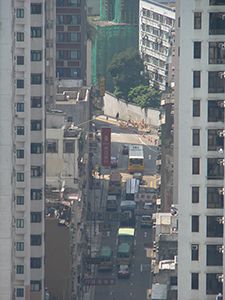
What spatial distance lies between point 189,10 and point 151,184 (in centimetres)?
10224

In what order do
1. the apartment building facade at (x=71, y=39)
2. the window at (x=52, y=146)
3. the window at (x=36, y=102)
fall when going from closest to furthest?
1. the window at (x=36, y=102)
2. the window at (x=52, y=146)
3. the apartment building facade at (x=71, y=39)

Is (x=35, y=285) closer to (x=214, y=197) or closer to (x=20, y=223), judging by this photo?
(x=20, y=223)

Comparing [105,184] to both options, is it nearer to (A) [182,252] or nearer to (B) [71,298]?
(B) [71,298]

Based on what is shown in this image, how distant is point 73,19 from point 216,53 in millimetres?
105613

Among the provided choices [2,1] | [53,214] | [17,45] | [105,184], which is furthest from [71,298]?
[105,184]

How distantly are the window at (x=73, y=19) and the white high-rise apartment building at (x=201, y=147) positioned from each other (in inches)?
4067

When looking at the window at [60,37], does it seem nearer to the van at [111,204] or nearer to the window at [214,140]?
the van at [111,204]

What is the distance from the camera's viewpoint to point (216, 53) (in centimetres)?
7194

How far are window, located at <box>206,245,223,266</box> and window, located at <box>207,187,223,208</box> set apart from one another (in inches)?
141

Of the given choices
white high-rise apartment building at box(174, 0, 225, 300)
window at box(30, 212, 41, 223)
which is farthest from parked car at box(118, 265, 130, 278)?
white high-rise apartment building at box(174, 0, 225, 300)

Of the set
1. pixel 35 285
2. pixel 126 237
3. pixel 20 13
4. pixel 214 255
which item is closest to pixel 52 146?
pixel 126 237

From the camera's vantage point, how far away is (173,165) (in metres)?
123

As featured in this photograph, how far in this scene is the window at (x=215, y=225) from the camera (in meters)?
73.3

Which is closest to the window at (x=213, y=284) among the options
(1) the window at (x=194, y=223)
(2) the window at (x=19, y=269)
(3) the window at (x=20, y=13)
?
(1) the window at (x=194, y=223)
